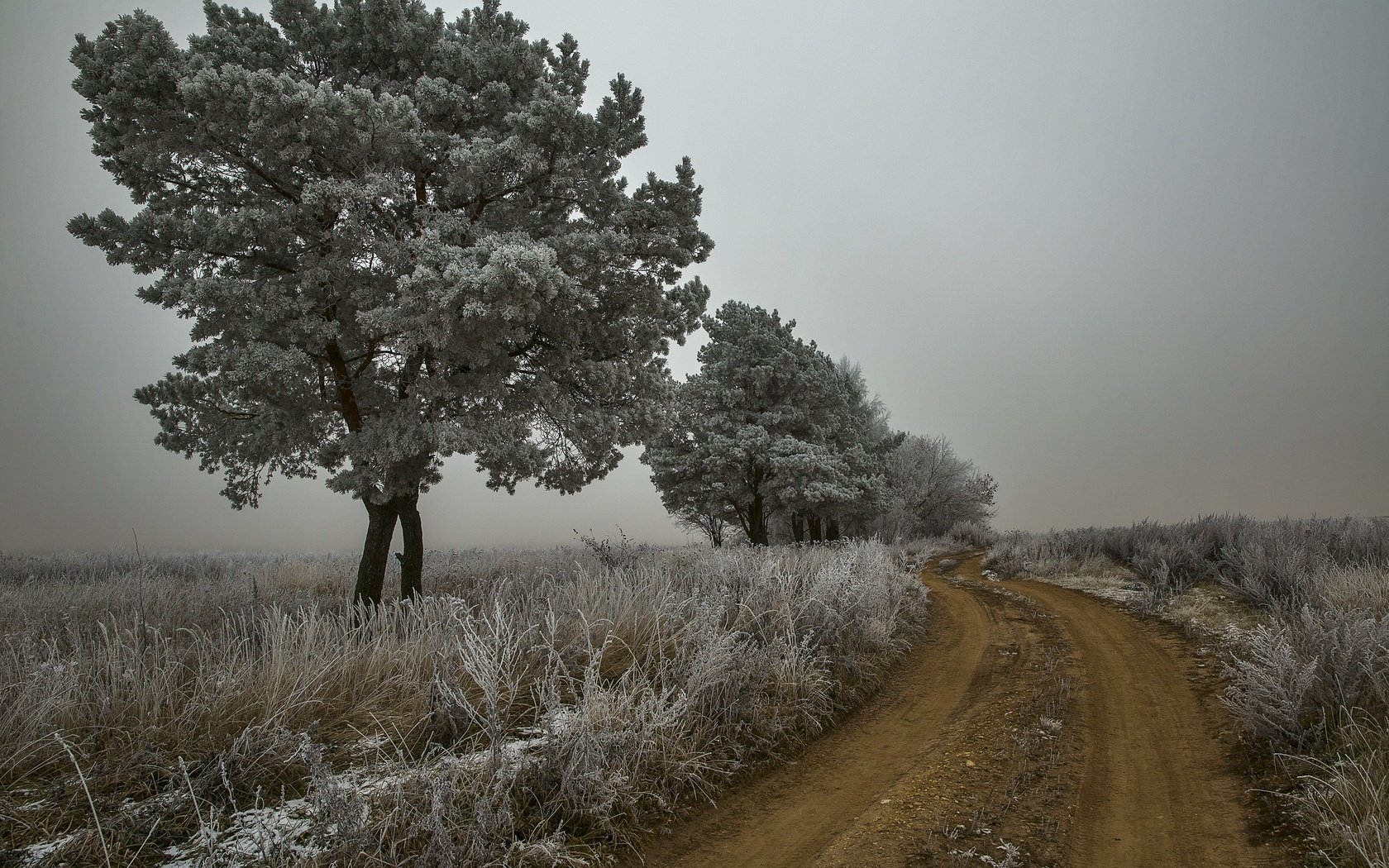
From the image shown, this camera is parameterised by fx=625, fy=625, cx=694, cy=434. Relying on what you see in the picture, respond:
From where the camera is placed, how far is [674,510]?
77.3ft

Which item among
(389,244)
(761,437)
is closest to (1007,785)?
(389,244)

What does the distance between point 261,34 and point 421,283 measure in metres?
5.82

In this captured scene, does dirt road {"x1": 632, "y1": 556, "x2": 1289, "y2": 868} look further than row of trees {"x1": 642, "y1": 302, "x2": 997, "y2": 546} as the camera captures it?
No

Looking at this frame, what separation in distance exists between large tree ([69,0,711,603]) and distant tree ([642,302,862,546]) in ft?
30.3

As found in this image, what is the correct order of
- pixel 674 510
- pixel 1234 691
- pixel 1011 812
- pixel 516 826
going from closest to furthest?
pixel 516 826 → pixel 1011 812 → pixel 1234 691 → pixel 674 510

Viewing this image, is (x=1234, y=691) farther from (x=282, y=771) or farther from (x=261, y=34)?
(x=261, y=34)

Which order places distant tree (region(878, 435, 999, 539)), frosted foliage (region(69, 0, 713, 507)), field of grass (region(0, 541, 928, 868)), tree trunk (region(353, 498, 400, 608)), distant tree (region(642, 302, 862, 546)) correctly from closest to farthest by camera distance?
field of grass (region(0, 541, 928, 868)) → frosted foliage (region(69, 0, 713, 507)) → tree trunk (region(353, 498, 400, 608)) → distant tree (region(642, 302, 862, 546)) → distant tree (region(878, 435, 999, 539))

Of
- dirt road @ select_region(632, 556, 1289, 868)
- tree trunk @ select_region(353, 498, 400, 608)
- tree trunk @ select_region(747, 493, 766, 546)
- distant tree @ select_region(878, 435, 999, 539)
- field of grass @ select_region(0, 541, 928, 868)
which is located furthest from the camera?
distant tree @ select_region(878, 435, 999, 539)

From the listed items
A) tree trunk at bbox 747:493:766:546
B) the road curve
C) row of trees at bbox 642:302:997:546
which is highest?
row of trees at bbox 642:302:997:546

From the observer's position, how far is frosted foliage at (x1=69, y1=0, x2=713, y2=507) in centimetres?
753

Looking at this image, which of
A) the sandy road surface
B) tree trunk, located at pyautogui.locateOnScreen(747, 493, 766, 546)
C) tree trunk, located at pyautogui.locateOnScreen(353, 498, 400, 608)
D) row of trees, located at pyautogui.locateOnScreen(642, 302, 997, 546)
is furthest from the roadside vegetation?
tree trunk, located at pyautogui.locateOnScreen(353, 498, 400, 608)

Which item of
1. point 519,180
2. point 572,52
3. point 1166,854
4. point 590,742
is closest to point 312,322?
point 519,180

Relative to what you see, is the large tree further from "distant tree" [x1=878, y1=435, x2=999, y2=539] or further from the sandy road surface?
"distant tree" [x1=878, y1=435, x2=999, y2=539]

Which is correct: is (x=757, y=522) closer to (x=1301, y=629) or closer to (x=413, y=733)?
(x=1301, y=629)
